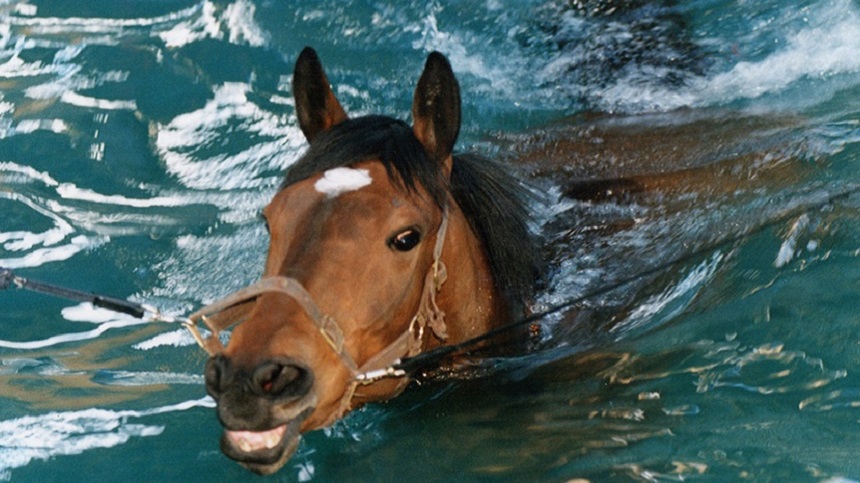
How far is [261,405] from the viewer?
2570 millimetres

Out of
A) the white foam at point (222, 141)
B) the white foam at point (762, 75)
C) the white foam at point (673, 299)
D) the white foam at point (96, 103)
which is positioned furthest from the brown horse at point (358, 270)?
the white foam at point (96, 103)

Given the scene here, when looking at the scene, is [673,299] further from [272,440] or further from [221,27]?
[221,27]

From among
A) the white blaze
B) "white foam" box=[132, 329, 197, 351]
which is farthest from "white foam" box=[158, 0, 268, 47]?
the white blaze

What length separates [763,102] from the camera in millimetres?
→ 6148

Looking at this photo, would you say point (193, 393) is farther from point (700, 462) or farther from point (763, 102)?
point (763, 102)

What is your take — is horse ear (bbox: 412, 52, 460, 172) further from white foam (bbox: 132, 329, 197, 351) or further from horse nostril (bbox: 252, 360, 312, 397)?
white foam (bbox: 132, 329, 197, 351)

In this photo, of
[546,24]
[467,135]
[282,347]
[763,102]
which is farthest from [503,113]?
[282,347]

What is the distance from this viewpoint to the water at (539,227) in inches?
139

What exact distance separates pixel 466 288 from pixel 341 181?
2.25 feet

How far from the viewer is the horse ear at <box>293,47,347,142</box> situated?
3547 millimetres

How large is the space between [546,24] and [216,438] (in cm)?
435

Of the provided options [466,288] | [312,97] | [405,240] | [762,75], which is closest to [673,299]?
[466,288]

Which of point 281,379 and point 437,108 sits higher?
point 437,108

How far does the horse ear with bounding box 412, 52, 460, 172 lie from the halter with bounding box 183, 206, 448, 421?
0.25 meters
